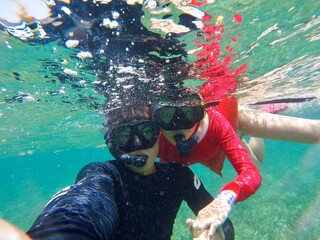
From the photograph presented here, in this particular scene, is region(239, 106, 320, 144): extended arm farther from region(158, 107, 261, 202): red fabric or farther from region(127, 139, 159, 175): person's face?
region(127, 139, 159, 175): person's face

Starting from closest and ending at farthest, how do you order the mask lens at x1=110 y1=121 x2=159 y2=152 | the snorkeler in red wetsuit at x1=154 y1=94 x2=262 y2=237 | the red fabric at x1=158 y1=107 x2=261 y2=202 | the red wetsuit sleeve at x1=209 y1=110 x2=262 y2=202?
the red wetsuit sleeve at x1=209 y1=110 x2=262 y2=202 < the red fabric at x1=158 y1=107 x2=261 y2=202 < the snorkeler in red wetsuit at x1=154 y1=94 x2=262 y2=237 < the mask lens at x1=110 y1=121 x2=159 y2=152

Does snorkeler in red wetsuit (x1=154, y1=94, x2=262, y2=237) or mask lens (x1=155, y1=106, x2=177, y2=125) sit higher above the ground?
mask lens (x1=155, y1=106, x2=177, y2=125)

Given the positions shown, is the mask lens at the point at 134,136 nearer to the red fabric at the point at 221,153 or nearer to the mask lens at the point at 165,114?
the mask lens at the point at 165,114

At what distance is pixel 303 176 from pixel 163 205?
2622 cm

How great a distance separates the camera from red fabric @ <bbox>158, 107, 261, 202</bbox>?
14.2 ft

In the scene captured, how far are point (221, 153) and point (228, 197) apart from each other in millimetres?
3921

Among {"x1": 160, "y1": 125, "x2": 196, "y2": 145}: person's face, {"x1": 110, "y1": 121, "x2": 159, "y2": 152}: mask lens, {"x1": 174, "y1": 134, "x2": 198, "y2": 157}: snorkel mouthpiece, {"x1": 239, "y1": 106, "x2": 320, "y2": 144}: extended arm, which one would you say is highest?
{"x1": 110, "y1": 121, "x2": 159, "y2": 152}: mask lens

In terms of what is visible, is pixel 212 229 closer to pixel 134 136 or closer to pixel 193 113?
pixel 134 136

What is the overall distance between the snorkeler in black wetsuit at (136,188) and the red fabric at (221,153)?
35.2 inches

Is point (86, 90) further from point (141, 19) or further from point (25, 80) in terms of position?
point (141, 19)

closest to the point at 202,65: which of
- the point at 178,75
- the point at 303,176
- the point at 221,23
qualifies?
the point at 178,75

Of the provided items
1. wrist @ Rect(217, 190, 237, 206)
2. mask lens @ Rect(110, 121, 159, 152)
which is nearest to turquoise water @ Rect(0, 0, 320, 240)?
mask lens @ Rect(110, 121, 159, 152)

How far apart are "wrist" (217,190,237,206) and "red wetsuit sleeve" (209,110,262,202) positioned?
13 cm

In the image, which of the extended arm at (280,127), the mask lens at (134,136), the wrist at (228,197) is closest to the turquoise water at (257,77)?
the extended arm at (280,127)
